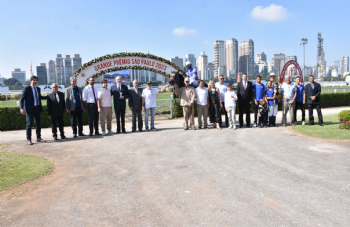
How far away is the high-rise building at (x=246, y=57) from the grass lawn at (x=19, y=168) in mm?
132057

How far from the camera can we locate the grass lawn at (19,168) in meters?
4.89

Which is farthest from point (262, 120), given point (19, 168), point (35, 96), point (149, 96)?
point (19, 168)

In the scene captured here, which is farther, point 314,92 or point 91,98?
point 314,92

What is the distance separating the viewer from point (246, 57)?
461 ft

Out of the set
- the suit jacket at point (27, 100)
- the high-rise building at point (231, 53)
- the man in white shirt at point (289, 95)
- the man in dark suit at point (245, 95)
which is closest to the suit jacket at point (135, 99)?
the suit jacket at point (27, 100)

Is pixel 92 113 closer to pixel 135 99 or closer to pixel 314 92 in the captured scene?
pixel 135 99

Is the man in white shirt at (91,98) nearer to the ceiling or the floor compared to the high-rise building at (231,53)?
nearer to the floor

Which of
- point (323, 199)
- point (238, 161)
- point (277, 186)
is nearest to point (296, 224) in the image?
point (323, 199)

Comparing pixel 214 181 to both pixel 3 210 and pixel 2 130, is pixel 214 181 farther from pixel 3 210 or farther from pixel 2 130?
pixel 2 130

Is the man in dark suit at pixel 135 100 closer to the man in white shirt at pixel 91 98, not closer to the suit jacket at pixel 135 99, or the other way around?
the suit jacket at pixel 135 99

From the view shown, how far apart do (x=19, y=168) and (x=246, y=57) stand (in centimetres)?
14385

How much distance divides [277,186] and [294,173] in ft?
2.88

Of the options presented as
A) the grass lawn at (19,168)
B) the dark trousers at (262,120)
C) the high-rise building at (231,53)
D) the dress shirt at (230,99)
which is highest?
the high-rise building at (231,53)

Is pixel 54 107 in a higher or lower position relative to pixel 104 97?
lower
